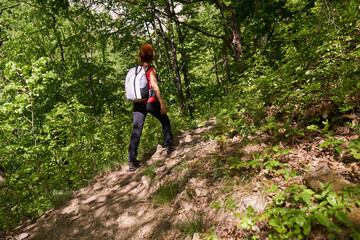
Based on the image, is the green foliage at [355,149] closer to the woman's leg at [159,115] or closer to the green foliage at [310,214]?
the green foliage at [310,214]

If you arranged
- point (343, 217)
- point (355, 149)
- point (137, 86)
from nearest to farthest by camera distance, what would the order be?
point (343, 217) → point (355, 149) → point (137, 86)

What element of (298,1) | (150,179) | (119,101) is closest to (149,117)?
(150,179)

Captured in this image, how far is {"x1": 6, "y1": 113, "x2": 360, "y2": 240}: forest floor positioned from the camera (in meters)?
2.01

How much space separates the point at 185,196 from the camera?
264 centimetres

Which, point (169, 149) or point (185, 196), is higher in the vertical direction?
point (169, 149)

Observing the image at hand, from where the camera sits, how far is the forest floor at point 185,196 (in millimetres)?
2012

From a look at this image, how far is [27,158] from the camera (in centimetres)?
513

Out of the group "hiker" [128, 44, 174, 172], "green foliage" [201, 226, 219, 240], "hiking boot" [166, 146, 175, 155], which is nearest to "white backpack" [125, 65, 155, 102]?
"hiker" [128, 44, 174, 172]

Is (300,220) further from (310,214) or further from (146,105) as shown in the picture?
(146,105)

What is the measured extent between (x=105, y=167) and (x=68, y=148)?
1147mm

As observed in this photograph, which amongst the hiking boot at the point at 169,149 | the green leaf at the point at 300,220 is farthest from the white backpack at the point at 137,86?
the green leaf at the point at 300,220

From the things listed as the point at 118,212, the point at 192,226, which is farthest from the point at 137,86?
the point at 192,226

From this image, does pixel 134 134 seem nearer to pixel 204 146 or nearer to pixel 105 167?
pixel 204 146

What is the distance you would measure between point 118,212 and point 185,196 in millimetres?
1311
